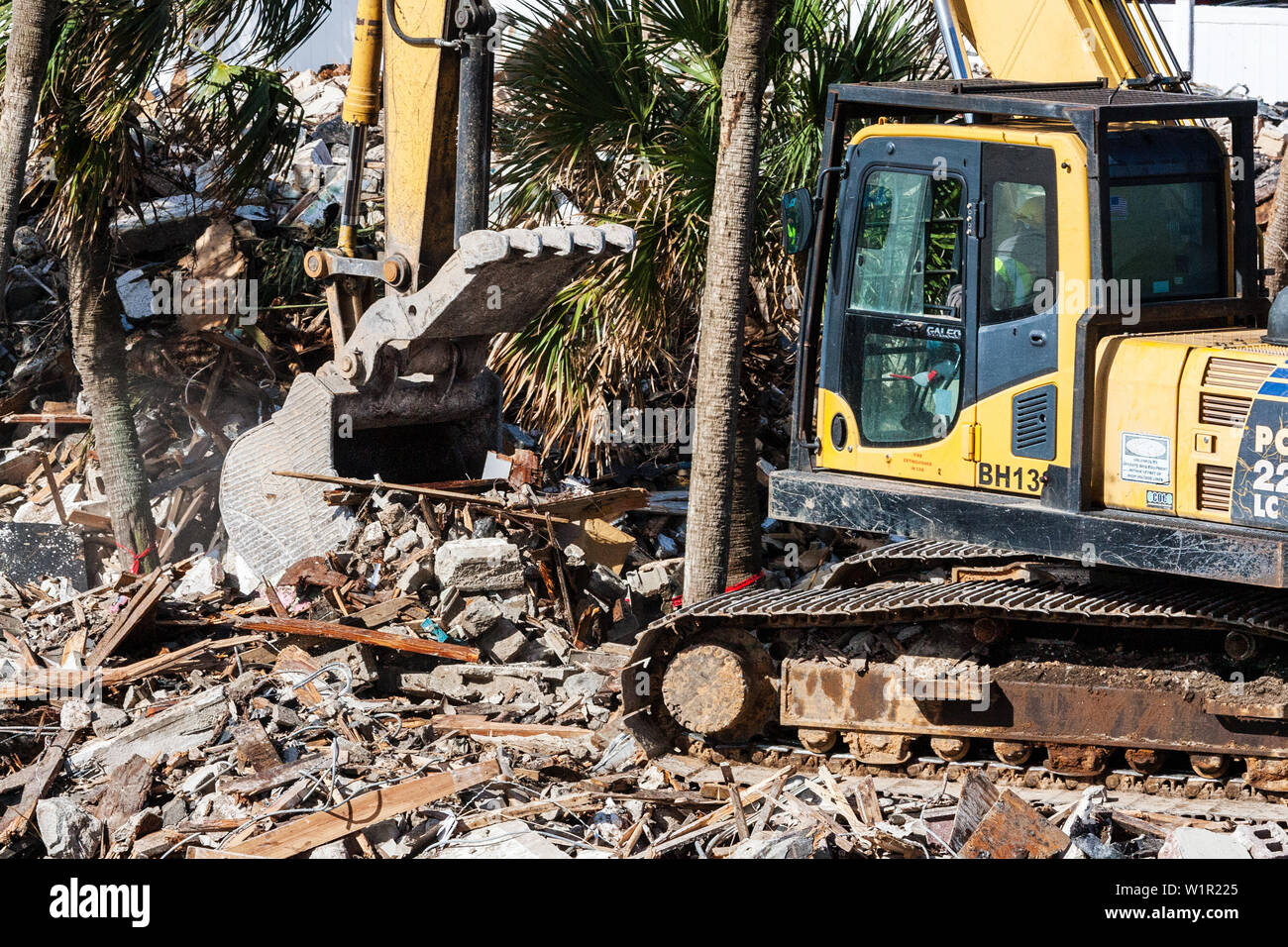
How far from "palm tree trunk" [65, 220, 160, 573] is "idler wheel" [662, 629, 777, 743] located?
14.6 feet

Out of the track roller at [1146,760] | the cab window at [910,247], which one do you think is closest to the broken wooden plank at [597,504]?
the cab window at [910,247]

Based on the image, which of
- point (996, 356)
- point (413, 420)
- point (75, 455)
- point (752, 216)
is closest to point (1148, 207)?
point (996, 356)

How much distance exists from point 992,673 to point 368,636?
3.50 meters

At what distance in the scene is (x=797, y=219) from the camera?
671 cm

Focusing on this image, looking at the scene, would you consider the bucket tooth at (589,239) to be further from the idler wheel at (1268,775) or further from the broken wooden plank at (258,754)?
the idler wheel at (1268,775)

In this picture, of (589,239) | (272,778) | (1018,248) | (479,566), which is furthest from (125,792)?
(1018,248)

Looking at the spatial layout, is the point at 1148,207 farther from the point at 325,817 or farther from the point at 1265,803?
the point at 325,817

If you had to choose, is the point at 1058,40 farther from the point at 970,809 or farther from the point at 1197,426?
the point at 970,809

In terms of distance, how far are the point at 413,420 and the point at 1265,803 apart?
5544mm

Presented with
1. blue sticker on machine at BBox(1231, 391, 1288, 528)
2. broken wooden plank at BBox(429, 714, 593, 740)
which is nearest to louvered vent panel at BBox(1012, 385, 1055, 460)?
blue sticker on machine at BBox(1231, 391, 1288, 528)

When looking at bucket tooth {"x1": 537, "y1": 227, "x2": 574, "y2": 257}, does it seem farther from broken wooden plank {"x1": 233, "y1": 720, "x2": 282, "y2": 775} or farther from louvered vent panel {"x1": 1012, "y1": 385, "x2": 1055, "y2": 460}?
broken wooden plank {"x1": 233, "y1": 720, "x2": 282, "y2": 775}

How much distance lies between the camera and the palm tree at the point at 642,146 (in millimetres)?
9398

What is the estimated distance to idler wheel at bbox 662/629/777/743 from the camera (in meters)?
7.18
